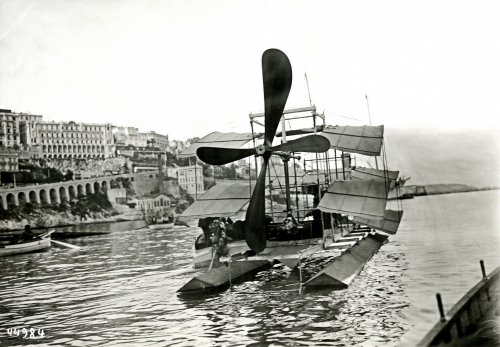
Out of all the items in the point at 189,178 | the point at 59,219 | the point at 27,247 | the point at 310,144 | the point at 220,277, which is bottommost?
the point at 27,247

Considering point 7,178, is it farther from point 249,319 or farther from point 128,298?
point 249,319

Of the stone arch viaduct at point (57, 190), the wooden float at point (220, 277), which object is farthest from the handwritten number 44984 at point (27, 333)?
the stone arch viaduct at point (57, 190)

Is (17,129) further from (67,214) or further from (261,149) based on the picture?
(261,149)

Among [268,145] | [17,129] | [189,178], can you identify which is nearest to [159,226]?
[189,178]

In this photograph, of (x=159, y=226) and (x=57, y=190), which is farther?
(x=159, y=226)

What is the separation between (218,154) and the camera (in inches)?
435

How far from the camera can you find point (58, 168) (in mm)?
56594

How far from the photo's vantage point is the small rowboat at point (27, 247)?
28281 mm

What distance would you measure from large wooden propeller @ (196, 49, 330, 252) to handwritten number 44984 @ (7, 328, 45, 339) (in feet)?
15.3

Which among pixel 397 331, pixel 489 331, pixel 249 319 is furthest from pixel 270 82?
pixel 489 331

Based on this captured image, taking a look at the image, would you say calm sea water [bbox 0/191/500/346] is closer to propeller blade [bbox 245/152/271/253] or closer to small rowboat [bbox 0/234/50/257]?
propeller blade [bbox 245/152/271/253]

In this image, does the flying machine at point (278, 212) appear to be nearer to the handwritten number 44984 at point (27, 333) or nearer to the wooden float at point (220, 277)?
the wooden float at point (220, 277)

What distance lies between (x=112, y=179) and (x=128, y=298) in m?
56.7

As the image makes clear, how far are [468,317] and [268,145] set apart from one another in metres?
6.45
